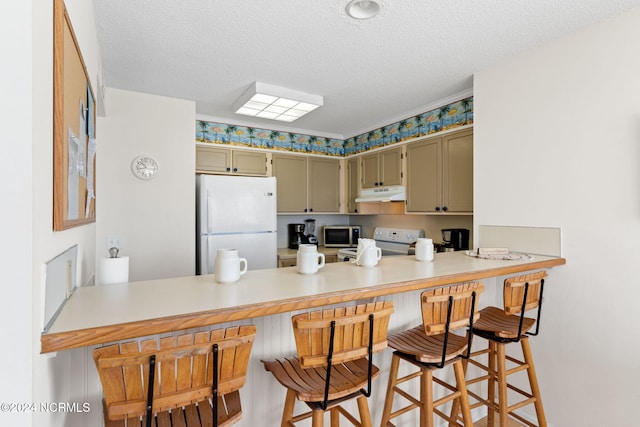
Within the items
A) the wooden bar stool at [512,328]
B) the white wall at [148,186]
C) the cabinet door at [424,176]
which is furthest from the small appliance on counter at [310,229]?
the wooden bar stool at [512,328]

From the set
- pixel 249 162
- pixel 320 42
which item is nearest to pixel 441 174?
pixel 320 42

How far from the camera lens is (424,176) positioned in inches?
127

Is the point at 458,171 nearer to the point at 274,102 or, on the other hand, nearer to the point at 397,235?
the point at 397,235

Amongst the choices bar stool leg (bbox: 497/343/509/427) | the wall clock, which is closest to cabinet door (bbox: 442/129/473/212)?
bar stool leg (bbox: 497/343/509/427)

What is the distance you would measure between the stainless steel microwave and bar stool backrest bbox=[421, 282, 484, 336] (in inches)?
112

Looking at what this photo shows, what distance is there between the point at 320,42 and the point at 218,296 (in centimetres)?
158

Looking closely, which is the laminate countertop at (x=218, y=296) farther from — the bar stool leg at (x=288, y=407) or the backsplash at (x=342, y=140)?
the backsplash at (x=342, y=140)

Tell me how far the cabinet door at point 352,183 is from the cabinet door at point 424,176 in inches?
35.6

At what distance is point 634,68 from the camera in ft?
5.45

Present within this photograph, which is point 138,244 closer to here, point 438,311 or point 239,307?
point 239,307

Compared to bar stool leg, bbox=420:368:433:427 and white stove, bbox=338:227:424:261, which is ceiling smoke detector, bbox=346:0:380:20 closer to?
bar stool leg, bbox=420:368:433:427

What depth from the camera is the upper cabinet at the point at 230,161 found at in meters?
3.47

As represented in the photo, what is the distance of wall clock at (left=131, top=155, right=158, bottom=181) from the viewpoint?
2.65 meters

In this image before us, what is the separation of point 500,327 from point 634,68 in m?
1.47
